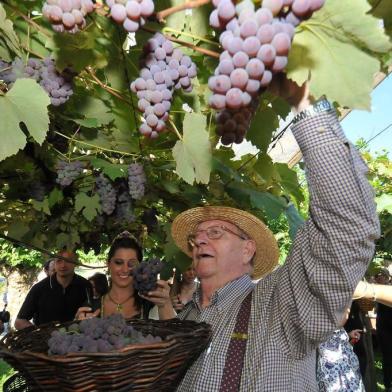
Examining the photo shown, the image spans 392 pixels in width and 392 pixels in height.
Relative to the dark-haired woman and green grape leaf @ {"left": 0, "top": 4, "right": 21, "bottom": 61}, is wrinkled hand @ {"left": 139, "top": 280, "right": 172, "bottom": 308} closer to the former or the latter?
the dark-haired woman

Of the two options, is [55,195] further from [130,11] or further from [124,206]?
[130,11]

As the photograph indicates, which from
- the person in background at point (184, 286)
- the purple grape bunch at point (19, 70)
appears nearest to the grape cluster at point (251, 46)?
the purple grape bunch at point (19, 70)

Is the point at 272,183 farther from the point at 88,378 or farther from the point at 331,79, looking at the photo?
the point at 331,79

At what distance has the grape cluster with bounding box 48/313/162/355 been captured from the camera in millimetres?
1337

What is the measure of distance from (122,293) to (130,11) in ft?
7.12

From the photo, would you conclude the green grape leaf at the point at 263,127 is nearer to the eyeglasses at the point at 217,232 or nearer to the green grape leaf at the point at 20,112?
the green grape leaf at the point at 20,112

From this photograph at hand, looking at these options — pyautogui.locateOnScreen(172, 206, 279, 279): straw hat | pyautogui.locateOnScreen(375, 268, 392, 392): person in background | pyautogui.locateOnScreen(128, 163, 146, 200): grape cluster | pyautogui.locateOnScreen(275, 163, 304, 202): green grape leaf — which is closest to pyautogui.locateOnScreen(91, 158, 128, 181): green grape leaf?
pyautogui.locateOnScreen(128, 163, 146, 200): grape cluster

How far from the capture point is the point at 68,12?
32.8 inches

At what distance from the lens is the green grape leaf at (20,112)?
114 cm

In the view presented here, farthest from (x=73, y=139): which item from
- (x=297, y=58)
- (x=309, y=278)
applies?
(x=297, y=58)

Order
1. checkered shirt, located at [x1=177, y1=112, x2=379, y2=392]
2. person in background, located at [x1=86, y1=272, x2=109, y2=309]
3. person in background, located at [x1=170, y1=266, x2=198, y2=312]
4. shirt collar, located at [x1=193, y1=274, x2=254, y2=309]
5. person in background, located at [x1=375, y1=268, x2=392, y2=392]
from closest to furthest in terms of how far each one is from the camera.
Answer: checkered shirt, located at [x1=177, y1=112, x2=379, y2=392], shirt collar, located at [x1=193, y1=274, x2=254, y2=309], person in background, located at [x1=170, y1=266, x2=198, y2=312], person in background, located at [x1=86, y1=272, x2=109, y2=309], person in background, located at [x1=375, y1=268, x2=392, y2=392]

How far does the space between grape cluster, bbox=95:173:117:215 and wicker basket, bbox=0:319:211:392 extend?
1.00 metres

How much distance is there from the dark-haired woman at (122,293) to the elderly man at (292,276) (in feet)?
2.05

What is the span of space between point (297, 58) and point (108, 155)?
1.47 m
